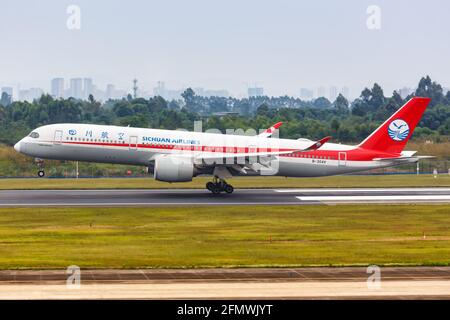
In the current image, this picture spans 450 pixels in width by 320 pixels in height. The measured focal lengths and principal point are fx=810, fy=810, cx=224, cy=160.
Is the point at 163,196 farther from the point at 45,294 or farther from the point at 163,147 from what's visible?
the point at 45,294

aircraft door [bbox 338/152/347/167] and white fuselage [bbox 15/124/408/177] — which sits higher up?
white fuselage [bbox 15/124/408/177]

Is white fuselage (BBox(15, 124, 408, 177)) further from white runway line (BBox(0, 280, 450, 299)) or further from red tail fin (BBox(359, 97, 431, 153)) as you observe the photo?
white runway line (BBox(0, 280, 450, 299))

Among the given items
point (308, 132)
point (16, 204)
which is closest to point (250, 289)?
point (16, 204)

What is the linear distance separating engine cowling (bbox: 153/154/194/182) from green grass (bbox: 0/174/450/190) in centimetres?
1039

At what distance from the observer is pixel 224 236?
36.8 meters

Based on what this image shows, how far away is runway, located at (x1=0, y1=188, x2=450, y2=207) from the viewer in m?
51.4

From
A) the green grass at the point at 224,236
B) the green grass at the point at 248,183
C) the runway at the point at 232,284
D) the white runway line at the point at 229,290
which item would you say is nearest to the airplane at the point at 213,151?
the green grass at the point at 224,236

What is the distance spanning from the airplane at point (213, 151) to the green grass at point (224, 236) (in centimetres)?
682

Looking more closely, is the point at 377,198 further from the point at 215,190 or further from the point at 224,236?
the point at 224,236

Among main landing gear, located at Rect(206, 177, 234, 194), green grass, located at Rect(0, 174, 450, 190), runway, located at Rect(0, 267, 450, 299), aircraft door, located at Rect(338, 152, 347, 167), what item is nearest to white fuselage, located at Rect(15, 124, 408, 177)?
aircraft door, located at Rect(338, 152, 347, 167)

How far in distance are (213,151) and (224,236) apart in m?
19.8

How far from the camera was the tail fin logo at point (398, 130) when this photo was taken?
58.4 m

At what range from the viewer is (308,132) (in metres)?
103

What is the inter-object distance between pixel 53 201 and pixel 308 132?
184ft
